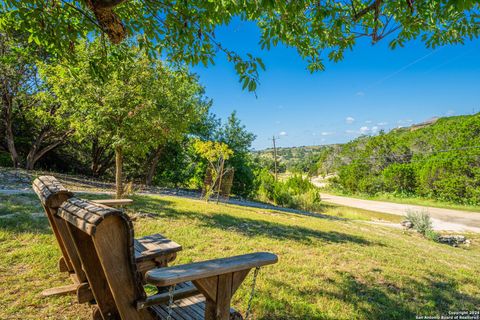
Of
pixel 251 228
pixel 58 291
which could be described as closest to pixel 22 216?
pixel 58 291

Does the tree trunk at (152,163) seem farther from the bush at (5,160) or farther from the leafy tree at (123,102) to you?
the leafy tree at (123,102)

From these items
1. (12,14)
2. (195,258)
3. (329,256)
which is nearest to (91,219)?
(12,14)

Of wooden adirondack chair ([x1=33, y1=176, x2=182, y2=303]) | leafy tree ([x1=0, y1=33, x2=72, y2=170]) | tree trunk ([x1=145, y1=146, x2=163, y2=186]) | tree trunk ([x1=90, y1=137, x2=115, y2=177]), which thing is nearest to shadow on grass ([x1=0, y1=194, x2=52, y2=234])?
wooden adirondack chair ([x1=33, y1=176, x2=182, y2=303])

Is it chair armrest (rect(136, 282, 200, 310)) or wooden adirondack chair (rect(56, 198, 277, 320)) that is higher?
wooden adirondack chair (rect(56, 198, 277, 320))

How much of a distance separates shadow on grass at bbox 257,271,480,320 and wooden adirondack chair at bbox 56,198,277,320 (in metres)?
1.30

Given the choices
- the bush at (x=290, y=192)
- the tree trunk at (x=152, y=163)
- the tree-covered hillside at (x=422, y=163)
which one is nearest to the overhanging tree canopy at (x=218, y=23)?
the tree trunk at (x=152, y=163)

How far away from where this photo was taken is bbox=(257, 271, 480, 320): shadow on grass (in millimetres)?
2693

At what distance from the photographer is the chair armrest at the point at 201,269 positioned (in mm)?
1255

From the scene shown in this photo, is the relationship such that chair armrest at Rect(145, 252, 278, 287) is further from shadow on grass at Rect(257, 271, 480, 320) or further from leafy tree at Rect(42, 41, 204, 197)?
leafy tree at Rect(42, 41, 204, 197)

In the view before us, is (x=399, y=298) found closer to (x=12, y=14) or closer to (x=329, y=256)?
(x=329, y=256)

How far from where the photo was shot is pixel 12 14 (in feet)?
8.05

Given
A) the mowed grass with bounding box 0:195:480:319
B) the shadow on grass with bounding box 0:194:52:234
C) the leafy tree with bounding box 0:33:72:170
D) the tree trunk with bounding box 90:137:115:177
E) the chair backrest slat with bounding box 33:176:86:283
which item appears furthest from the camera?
the tree trunk with bounding box 90:137:115:177

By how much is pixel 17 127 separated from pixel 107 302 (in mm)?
15968

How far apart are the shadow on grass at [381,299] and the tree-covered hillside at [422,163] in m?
21.8
